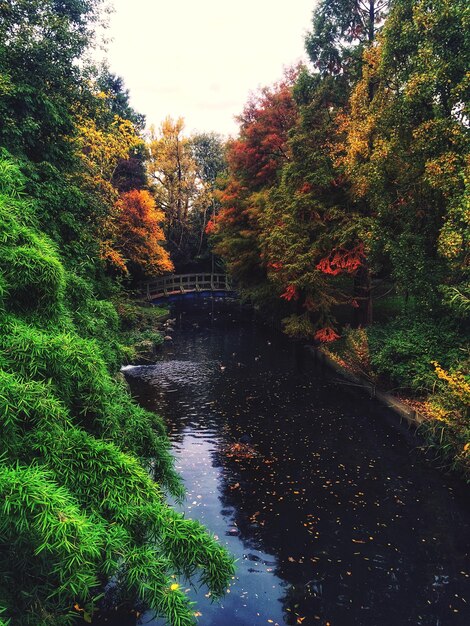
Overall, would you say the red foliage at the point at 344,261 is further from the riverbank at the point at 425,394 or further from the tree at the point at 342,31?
the tree at the point at 342,31

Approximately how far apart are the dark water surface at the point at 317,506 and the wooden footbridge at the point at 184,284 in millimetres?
22773

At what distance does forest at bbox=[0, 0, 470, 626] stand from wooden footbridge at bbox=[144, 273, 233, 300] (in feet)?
26.6

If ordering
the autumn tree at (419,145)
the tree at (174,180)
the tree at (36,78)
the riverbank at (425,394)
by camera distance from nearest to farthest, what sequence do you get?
the riverbank at (425,394) < the tree at (36,78) < the autumn tree at (419,145) < the tree at (174,180)

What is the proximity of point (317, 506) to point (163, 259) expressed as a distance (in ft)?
74.4

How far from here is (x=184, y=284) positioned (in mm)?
41406

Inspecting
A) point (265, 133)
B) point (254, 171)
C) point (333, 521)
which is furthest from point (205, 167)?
point (333, 521)

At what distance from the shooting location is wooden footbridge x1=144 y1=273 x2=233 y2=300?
129 ft

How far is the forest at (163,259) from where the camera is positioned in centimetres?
386

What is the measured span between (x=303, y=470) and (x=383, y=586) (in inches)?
147

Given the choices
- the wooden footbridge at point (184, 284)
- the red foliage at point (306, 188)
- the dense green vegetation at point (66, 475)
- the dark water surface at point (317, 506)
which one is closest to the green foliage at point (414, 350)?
the dark water surface at point (317, 506)

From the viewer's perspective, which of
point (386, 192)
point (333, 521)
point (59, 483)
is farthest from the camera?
point (386, 192)

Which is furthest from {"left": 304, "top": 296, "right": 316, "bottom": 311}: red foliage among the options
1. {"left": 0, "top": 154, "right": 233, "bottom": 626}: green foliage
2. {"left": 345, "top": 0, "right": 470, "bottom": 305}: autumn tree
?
{"left": 0, "top": 154, "right": 233, "bottom": 626}: green foliage

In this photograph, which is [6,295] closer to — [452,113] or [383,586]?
[383,586]

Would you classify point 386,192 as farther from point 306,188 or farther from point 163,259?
point 163,259
